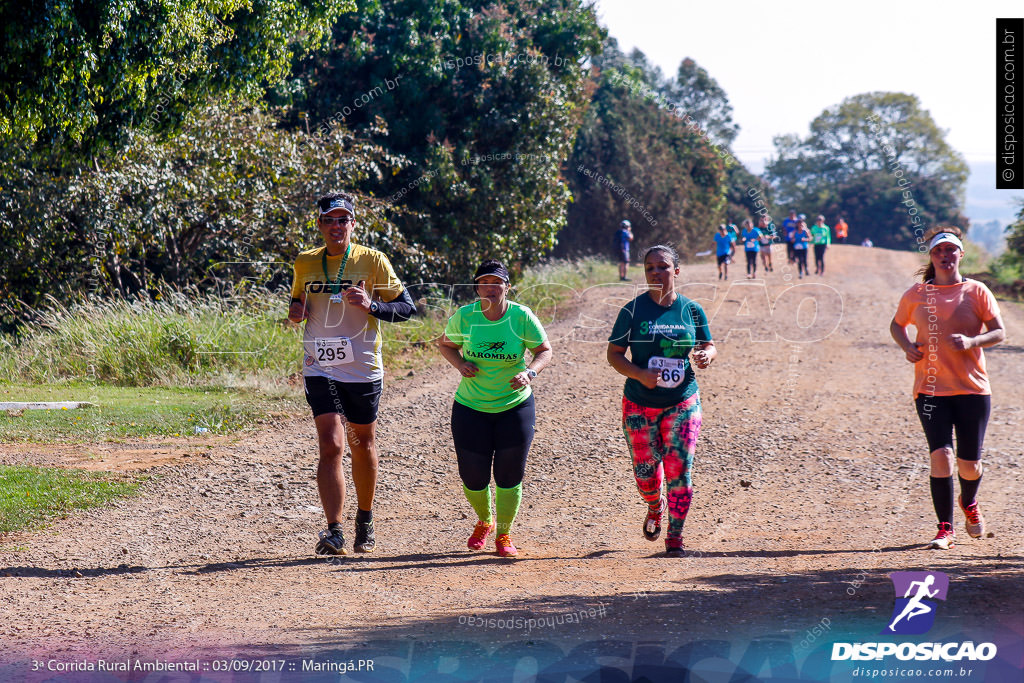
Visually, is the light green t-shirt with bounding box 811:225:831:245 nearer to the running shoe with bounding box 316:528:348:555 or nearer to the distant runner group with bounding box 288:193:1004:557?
the distant runner group with bounding box 288:193:1004:557

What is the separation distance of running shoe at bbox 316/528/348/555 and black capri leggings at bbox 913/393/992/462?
377 centimetres

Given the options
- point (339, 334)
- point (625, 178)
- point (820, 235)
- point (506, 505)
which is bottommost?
point (506, 505)

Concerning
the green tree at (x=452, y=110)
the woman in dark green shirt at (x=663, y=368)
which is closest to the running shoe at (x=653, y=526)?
the woman in dark green shirt at (x=663, y=368)

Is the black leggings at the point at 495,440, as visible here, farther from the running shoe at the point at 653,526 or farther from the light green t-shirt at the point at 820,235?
the light green t-shirt at the point at 820,235

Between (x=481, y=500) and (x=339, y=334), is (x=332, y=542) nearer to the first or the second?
(x=481, y=500)

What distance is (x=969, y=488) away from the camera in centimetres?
667

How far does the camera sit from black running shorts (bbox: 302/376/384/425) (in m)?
6.47

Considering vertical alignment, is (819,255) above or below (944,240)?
above

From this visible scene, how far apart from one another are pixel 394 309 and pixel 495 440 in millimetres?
1042

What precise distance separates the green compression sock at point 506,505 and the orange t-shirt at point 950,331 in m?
2.65

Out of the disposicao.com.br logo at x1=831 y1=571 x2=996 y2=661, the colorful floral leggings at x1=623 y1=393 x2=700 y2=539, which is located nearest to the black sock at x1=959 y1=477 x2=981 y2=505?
the disposicao.com.br logo at x1=831 y1=571 x2=996 y2=661

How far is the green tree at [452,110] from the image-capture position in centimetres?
2162

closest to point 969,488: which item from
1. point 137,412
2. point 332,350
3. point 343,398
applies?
point 343,398

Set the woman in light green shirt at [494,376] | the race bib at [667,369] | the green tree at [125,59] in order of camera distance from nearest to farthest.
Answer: the race bib at [667,369] < the woman in light green shirt at [494,376] < the green tree at [125,59]
